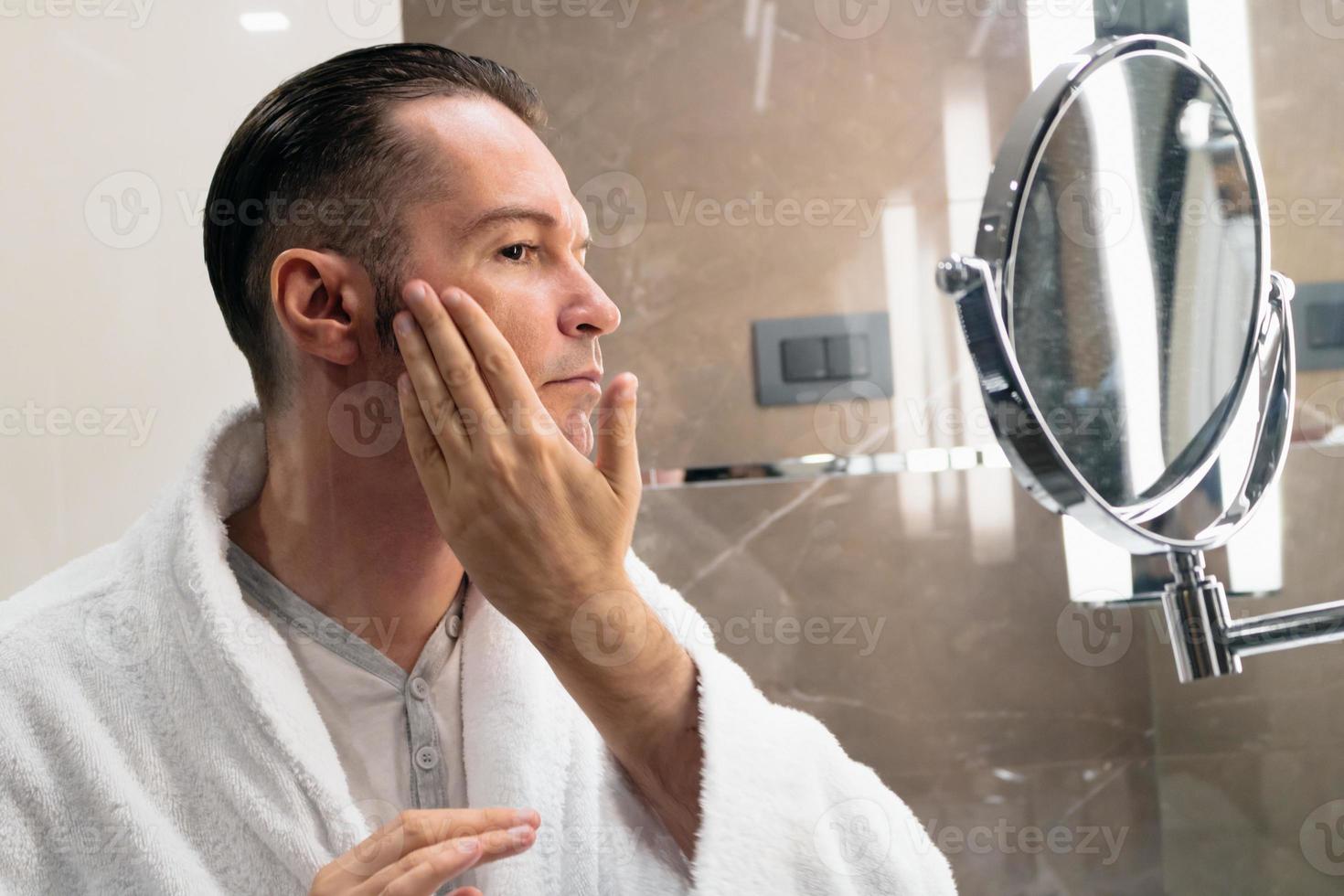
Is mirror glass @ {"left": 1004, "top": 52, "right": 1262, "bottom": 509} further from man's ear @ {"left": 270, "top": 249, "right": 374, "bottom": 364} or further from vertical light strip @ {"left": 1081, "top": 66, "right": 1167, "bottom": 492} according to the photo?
man's ear @ {"left": 270, "top": 249, "right": 374, "bottom": 364}

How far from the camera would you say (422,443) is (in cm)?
58

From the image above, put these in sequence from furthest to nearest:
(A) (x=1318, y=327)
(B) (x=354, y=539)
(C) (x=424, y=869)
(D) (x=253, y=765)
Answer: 1. (A) (x=1318, y=327)
2. (B) (x=354, y=539)
3. (D) (x=253, y=765)
4. (C) (x=424, y=869)

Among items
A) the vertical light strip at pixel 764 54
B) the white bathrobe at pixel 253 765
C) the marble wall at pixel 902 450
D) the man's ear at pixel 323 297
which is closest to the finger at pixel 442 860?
the white bathrobe at pixel 253 765

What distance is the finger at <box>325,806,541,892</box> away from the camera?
1.59ft

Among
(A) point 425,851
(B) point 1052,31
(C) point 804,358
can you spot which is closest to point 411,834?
(A) point 425,851

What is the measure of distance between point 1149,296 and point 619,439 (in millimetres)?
319

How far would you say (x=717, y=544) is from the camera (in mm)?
987

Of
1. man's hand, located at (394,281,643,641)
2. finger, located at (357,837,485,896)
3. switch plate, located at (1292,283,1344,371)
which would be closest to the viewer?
finger, located at (357,837,485,896)

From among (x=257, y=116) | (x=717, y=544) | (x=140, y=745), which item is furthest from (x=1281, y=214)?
(x=140, y=745)

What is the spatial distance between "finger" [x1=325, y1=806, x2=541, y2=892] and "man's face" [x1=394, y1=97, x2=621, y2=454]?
0.24 metres

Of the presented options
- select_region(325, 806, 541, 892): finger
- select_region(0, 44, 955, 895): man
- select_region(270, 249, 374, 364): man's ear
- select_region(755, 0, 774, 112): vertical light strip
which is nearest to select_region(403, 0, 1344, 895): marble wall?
select_region(755, 0, 774, 112): vertical light strip

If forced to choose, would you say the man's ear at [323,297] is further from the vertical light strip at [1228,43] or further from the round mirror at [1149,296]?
the vertical light strip at [1228,43]

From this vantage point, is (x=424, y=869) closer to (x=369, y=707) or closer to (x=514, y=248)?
(x=369, y=707)

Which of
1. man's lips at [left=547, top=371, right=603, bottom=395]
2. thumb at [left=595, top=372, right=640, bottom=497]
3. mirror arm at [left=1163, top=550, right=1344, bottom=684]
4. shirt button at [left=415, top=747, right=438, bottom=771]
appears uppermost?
man's lips at [left=547, top=371, right=603, bottom=395]
